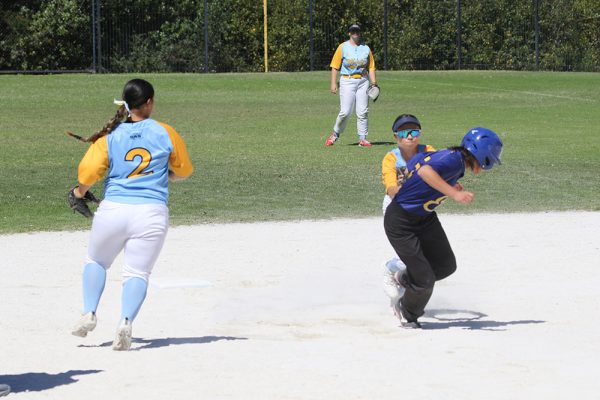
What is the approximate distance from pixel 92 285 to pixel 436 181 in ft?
7.59

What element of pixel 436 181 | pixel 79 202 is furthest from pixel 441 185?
pixel 79 202

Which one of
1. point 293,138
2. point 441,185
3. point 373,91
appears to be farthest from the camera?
point 293,138

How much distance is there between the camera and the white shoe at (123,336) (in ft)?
24.6

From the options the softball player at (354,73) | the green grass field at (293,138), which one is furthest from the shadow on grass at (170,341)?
the softball player at (354,73)

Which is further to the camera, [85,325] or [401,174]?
[401,174]

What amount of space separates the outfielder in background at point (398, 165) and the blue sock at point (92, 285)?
2157mm

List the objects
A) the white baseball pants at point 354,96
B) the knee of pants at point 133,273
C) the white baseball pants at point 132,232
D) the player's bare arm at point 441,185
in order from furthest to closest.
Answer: the white baseball pants at point 354,96
the player's bare arm at point 441,185
the knee of pants at point 133,273
the white baseball pants at point 132,232

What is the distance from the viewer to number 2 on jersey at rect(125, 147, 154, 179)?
746cm

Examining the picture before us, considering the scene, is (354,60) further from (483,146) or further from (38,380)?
(38,380)

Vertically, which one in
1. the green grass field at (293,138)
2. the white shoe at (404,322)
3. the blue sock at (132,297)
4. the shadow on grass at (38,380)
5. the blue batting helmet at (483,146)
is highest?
the blue batting helmet at (483,146)

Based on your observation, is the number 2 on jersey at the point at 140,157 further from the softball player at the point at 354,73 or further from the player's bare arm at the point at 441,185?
the softball player at the point at 354,73

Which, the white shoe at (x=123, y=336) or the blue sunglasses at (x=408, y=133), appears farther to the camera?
the blue sunglasses at (x=408, y=133)

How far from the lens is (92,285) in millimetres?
7641

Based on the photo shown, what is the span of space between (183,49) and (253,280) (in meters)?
31.9
